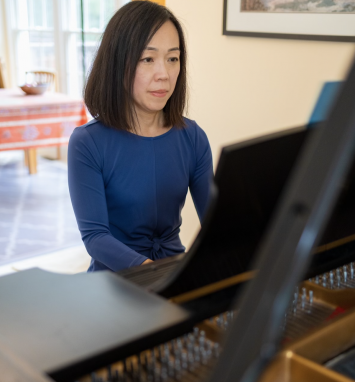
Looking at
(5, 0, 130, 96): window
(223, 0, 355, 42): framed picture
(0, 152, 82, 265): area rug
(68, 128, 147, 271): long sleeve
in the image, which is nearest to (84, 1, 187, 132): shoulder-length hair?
(68, 128, 147, 271): long sleeve

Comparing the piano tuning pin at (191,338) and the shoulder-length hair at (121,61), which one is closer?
the piano tuning pin at (191,338)

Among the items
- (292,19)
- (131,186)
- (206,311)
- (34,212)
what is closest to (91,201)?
(131,186)

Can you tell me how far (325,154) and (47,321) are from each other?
0.50 meters

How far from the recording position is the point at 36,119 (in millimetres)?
4242

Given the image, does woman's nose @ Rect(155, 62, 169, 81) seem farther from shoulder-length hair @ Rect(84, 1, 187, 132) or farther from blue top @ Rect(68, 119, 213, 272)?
blue top @ Rect(68, 119, 213, 272)

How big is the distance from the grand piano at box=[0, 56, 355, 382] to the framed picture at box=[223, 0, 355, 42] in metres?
1.15

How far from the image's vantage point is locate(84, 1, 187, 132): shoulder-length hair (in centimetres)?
151

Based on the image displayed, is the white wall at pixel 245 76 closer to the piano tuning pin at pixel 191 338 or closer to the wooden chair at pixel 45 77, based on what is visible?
the piano tuning pin at pixel 191 338

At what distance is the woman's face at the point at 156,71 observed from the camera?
1.54 meters

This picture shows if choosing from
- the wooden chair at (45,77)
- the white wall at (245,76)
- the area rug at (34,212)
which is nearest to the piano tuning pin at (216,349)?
the white wall at (245,76)

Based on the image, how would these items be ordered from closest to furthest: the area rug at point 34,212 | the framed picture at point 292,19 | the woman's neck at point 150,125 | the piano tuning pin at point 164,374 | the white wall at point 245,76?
the piano tuning pin at point 164,374
the woman's neck at point 150,125
the framed picture at point 292,19
the white wall at point 245,76
the area rug at point 34,212

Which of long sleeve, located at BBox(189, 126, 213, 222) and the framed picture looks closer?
long sleeve, located at BBox(189, 126, 213, 222)

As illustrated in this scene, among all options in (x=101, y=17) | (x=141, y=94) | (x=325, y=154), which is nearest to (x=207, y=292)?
(x=325, y=154)

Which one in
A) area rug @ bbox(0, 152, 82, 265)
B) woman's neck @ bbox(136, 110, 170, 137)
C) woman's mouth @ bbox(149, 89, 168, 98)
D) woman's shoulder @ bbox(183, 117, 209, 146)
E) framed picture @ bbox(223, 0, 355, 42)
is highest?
framed picture @ bbox(223, 0, 355, 42)
